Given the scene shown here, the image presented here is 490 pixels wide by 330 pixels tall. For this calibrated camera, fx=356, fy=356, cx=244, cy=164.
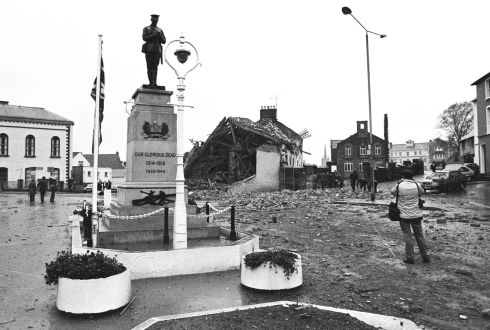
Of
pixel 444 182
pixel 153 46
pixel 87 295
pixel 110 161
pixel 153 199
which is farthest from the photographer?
pixel 110 161

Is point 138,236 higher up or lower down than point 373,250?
higher up

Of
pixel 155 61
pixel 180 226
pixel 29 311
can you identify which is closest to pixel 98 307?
pixel 29 311

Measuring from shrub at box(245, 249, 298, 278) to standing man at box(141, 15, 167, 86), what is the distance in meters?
6.10

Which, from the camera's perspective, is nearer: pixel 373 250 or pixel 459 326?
pixel 459 326

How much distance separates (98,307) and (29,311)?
1.04 metres

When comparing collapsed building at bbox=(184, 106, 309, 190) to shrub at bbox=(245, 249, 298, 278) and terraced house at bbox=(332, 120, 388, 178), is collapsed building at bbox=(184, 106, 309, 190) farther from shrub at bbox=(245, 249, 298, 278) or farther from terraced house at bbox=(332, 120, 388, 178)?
terraced house at bbox=(332, 120, 388, 178)

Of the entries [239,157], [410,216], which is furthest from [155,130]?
[239,157]

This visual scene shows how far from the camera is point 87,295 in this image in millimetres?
4844

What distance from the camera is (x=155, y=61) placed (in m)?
10.1

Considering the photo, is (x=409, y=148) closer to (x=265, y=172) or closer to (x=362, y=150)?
(x=362, y=150)

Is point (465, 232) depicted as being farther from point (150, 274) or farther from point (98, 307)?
point (98, 307)

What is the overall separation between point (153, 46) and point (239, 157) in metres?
23.9

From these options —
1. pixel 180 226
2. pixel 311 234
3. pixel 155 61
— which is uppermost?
pixel 155 61

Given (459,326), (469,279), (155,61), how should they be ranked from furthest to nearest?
(155,61) → (469,279) → (459,326)
